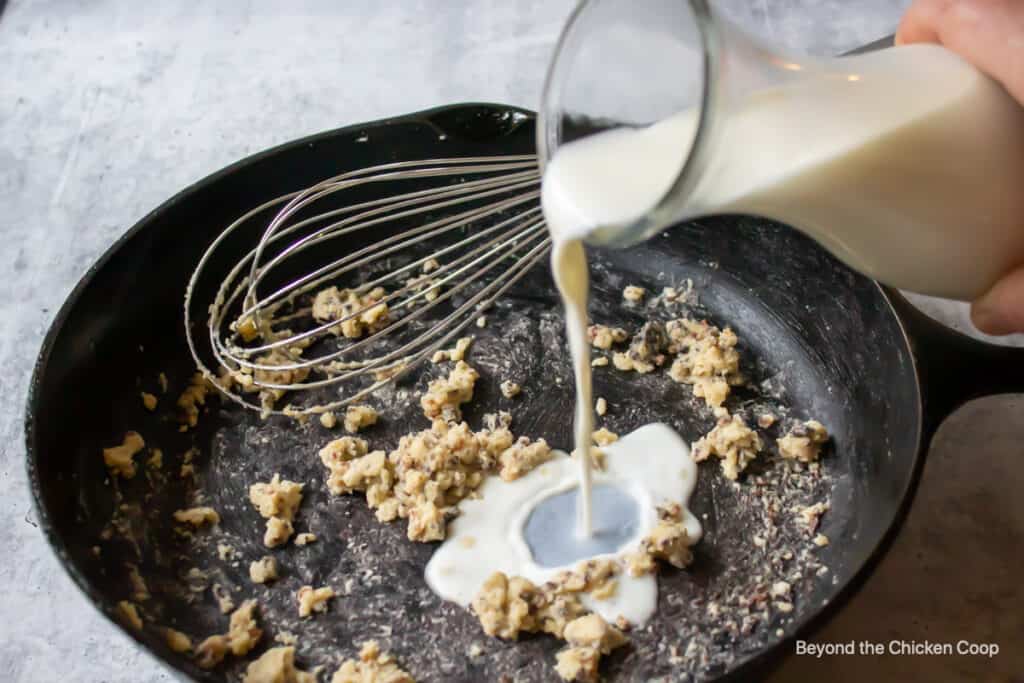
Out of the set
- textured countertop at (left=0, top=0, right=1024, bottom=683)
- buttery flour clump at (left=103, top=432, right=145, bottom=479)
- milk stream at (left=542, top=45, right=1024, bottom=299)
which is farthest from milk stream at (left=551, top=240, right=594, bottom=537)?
buttery flour clump at (left=103, top=432, right=145, bottom=479)

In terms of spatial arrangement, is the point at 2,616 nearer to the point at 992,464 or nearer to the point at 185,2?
the point at 992,464

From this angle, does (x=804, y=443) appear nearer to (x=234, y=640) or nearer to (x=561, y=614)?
(x=561, y=614)

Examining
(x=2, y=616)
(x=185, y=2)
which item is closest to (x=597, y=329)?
(x=2, y=616)

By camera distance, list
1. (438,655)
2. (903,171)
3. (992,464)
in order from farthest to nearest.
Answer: (992,464), (438,655), (903,171)

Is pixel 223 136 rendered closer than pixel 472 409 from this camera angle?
No

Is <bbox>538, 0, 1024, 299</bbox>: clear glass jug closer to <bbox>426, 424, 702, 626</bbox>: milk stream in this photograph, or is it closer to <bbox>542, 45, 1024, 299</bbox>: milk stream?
<bbox>542, 45, 1024, 299</bbox>: milk stream

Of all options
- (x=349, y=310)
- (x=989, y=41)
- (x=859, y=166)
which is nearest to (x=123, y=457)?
(x=349, y=310)

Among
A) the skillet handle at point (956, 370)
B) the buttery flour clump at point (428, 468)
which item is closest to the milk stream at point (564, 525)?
the buttery flour clump at point (428, 468)
